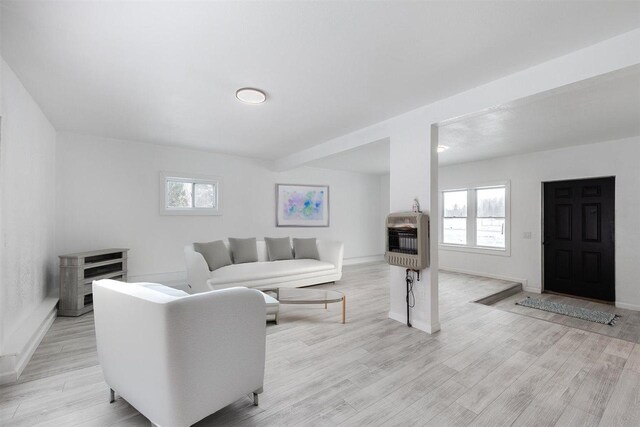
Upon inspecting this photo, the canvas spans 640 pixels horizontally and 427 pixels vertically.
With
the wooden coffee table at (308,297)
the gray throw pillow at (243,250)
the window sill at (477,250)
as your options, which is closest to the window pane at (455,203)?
the window sill at (477,250)

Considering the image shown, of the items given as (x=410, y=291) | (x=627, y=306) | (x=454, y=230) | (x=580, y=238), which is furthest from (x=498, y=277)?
(x=410, y=291)

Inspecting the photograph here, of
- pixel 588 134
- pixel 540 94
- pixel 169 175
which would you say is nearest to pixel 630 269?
pixel 588 134

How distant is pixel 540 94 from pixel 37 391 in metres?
4.45

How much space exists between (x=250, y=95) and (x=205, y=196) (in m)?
3.29

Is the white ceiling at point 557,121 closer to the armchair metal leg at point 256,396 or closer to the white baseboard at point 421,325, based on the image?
the white baseboard at point 421,325

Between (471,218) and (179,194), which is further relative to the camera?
(471,218)

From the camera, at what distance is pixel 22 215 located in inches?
110

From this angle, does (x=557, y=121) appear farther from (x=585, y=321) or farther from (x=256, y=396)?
(x=256, y=396)

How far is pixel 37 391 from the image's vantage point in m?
2.07

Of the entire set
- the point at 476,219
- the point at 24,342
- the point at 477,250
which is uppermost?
the point at 476,219

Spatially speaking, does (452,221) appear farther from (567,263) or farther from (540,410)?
(540,410)

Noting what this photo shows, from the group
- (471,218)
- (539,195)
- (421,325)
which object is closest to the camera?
(421,325)

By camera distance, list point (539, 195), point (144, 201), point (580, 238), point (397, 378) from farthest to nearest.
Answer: point (539, 195)
point (144, 201)
point (580, 238)
point (397, 378)

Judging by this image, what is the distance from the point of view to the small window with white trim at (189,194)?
5211mm
